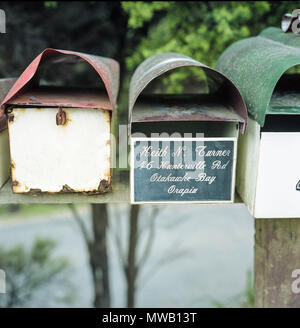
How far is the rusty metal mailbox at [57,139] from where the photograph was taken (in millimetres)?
1716

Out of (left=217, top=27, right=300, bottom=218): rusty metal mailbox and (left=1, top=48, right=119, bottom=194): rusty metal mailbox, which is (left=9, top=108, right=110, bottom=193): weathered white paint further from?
(left=217, top=27, right=300, bottom=218): rusty metal mailbox

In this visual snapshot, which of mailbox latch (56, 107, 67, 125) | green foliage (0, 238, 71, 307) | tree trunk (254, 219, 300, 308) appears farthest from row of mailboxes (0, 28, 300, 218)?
green foliage (0, 238, 71, 307)

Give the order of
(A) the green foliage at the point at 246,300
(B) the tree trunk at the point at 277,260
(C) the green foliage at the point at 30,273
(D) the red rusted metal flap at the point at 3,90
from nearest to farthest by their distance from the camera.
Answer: (D) the red rusted metal flap at the point at 3,90, (B) the tree trunk at the point at 277,260, (A) the green foliage at the point at 246,300, (C) the green foliage at the point at 30,273

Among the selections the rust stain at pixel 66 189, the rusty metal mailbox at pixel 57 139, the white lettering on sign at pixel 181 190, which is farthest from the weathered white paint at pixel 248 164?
the rust stain at pixel 66 189

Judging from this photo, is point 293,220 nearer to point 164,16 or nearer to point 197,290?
point 164,16

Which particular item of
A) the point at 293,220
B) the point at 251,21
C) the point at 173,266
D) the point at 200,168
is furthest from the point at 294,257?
the point at 173,266

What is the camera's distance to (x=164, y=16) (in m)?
3.66

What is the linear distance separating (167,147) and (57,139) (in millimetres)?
470

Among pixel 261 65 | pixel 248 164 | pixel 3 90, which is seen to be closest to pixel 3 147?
pixel 3 90

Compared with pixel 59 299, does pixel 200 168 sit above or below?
above

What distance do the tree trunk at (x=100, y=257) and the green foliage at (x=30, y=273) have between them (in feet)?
3.01

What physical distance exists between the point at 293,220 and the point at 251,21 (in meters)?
1.99

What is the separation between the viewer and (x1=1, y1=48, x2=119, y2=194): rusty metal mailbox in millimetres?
1716

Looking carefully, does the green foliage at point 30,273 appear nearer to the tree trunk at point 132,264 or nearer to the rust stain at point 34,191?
the tree trunk at point 132,264
